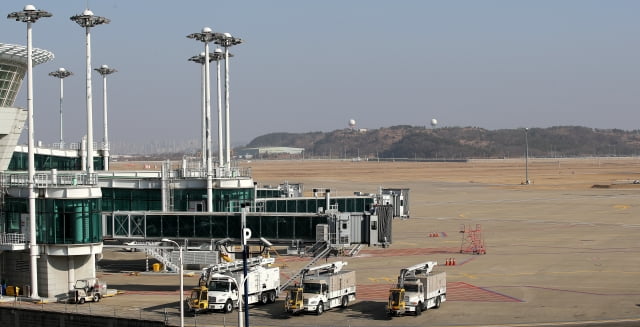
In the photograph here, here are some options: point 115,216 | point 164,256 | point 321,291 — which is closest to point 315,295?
point 321,291

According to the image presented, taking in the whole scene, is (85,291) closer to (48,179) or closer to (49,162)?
(48,179)

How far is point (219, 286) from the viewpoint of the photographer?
2208 inches

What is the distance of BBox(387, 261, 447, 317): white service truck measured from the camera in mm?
53594

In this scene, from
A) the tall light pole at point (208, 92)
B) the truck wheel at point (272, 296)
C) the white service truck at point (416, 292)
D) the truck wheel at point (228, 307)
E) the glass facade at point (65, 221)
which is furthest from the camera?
the tall light pole at point (208, 92)

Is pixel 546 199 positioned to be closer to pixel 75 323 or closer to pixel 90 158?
pixel 90 158

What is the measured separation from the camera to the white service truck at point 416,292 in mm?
53594

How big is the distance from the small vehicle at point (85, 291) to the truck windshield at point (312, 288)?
48.1 ft

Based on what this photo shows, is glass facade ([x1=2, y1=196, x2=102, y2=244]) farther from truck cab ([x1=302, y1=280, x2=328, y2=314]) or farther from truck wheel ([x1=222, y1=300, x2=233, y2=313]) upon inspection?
truck cab ([x1=302, y1=280, x2=328, y2=314])

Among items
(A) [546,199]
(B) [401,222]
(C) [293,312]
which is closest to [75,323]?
(C) [293,312]

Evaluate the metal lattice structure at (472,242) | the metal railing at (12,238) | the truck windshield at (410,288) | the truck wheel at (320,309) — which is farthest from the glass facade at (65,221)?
the metal lattice structure at (472,242)

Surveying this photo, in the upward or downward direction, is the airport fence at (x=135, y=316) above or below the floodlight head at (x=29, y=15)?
below

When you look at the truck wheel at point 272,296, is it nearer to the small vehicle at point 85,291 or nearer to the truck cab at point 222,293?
the truck cab at point 222,293

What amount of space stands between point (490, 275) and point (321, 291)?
19690 mm

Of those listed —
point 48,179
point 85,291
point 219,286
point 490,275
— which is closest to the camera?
point 219,286
